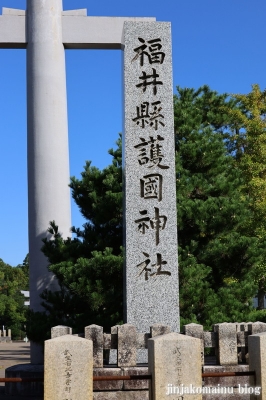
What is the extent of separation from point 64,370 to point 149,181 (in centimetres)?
404

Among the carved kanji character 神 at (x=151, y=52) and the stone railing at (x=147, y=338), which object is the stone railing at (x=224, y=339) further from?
the carved kanji character 神 at (x=151, y=52)

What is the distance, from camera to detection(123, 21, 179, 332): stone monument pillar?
28.9 ft

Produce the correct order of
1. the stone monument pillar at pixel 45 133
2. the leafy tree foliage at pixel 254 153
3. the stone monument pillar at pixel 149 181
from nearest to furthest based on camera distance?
the stone monument pillar at pixel 149 181 → the stone monument pillar at pixel 45 133 → the leafy tree foliage at pixel 254 153

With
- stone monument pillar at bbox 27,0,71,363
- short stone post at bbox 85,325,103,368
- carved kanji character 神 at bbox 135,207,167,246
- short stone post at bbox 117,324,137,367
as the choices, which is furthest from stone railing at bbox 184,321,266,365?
stone monument pillar at bbox 27,0,71,363

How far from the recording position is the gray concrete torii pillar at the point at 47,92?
37.8ft

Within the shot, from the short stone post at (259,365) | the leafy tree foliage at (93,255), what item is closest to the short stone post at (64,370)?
the short stone post at (259,365)

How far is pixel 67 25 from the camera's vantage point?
474 inches

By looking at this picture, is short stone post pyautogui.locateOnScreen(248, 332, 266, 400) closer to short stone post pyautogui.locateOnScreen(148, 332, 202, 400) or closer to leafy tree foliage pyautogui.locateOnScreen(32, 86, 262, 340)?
short stone post pyautogui.locateOnScreen(148, 332, 202, 400)

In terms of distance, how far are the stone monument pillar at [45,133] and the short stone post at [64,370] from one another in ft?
19.5

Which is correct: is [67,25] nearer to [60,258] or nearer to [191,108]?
[191,108]

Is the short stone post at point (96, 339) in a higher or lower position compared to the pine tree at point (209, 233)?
lower

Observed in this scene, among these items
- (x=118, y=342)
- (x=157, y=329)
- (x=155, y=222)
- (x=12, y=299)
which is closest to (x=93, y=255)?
(x=155, y=222)

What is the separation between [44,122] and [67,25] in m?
1.84

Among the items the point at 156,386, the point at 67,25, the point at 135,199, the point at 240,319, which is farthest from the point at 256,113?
the point at 156,386
